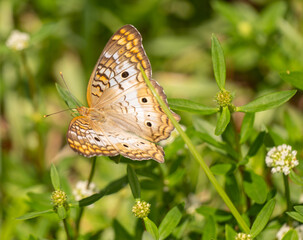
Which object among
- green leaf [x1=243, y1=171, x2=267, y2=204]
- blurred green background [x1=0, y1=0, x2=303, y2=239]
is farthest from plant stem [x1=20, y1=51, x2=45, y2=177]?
green leaf [x1=243, y1=171, x2=267, y2=204]

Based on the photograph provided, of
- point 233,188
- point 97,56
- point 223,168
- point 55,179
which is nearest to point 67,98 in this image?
point 55,179

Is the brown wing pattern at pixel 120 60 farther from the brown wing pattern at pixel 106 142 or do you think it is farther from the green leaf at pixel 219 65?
the green leaf at pixel 219 65

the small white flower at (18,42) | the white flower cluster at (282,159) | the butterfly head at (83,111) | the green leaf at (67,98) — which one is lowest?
the white flower cluster at (282,159)

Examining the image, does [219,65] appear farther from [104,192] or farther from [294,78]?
[104,192]

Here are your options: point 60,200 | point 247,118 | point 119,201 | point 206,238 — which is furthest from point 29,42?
point 206,238

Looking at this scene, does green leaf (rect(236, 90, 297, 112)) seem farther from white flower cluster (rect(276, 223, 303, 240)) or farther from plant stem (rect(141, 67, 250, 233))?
white flower cluster (rect(276, 223, 303, 240))

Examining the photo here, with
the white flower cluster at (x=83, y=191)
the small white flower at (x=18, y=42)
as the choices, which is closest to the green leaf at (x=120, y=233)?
the white flower cluster at (x=83, y=191)
